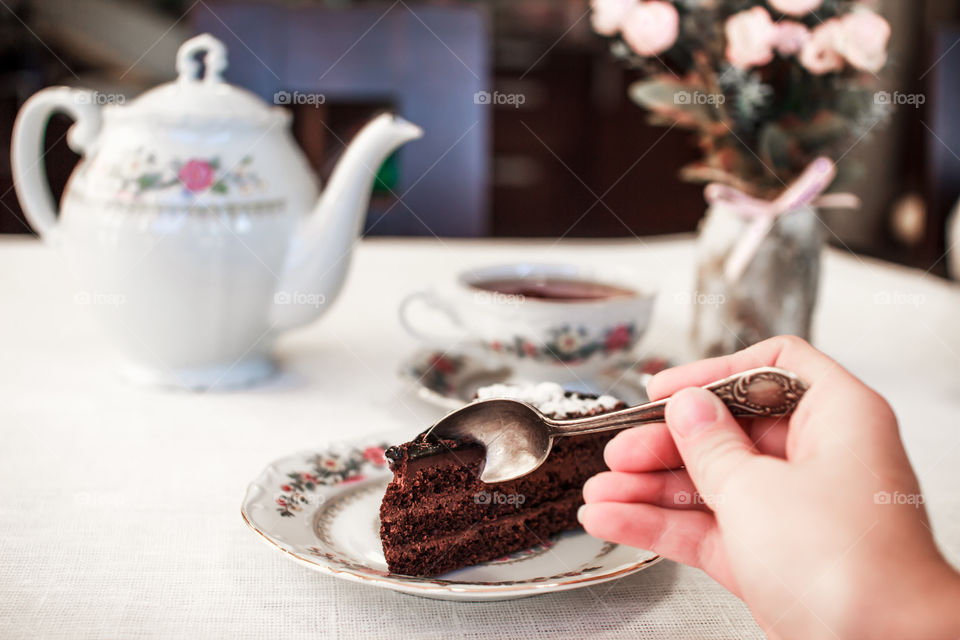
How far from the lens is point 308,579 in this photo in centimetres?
57

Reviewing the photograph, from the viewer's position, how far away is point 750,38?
899 mm

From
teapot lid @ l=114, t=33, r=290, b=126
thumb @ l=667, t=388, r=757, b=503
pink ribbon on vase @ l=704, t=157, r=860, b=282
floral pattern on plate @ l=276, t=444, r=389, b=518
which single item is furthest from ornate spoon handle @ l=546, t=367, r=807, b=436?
teapot lid @ l=114, t=33, r=290, b=126

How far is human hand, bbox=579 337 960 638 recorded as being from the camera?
0.45m

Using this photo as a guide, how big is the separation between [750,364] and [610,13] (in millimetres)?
544

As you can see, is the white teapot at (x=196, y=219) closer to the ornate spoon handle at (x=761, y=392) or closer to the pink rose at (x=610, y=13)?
the pink rose at (x=610, y=13)

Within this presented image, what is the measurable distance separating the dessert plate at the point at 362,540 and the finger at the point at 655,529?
19 mm

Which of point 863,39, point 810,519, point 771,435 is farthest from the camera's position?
point 863,39

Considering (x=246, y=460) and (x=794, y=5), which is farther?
(x=794, y=5)

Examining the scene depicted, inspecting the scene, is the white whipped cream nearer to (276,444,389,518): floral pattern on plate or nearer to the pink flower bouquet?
(276,444,389,518): floral pattern on plate

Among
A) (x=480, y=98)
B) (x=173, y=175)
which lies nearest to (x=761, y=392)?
(x=173, y=175)

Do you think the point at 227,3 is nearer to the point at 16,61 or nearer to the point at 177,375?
the point at 177,375

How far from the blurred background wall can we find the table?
278 mm

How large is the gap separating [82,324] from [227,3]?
86 cm

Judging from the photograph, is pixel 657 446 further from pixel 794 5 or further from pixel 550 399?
pixel 794 5
